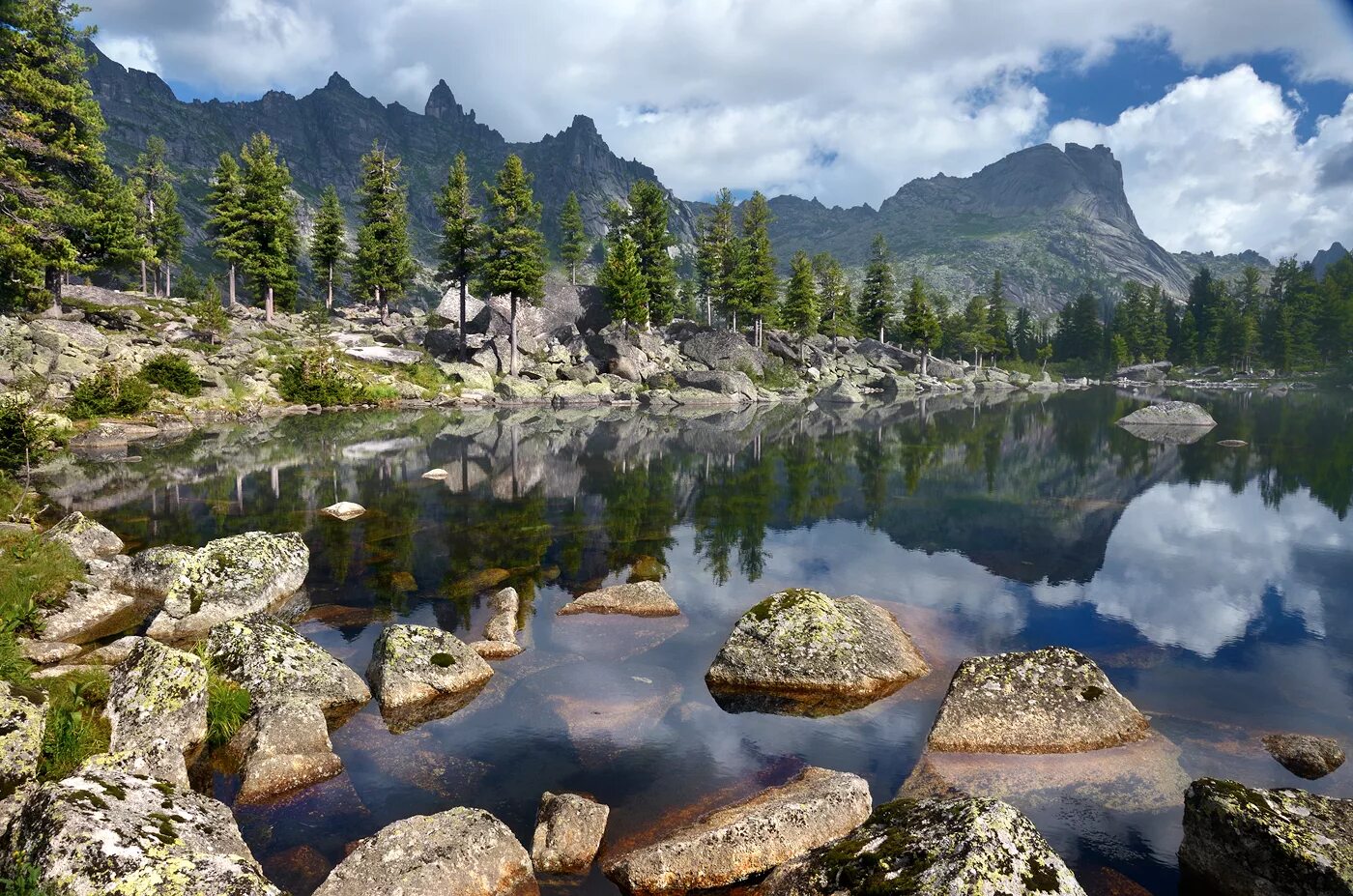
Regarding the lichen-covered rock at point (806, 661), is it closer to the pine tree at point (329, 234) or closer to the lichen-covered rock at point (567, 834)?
the lichen-covered rock at point (567, 834)

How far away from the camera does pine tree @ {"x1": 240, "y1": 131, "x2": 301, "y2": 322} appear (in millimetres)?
78375

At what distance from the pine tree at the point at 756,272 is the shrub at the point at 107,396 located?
77998mm

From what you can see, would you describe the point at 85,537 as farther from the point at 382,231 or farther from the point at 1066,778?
the point at 382,231

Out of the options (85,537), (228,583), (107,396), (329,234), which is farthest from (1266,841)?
(329,234)

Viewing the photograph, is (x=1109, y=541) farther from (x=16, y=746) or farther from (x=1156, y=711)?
(x=16, y=746)

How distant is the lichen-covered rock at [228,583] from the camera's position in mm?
15672

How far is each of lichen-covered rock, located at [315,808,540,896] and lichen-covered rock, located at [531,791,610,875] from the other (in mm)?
326

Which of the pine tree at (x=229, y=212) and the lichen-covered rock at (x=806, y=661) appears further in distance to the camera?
the pine tree at (x=229, y=212)

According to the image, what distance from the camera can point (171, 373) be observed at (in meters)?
52.0

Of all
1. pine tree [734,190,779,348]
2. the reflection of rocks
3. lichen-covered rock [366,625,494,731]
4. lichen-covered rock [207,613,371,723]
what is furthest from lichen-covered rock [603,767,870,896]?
pine tree [734,190,779,348]

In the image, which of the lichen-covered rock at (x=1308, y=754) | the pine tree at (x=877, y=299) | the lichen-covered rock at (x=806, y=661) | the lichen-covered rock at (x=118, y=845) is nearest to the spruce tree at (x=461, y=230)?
the pine tree at (x=877, y=299)

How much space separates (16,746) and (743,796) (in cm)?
908

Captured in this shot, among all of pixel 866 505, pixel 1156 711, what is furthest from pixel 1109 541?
pixel 1156 711

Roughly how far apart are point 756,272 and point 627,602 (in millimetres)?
98454
